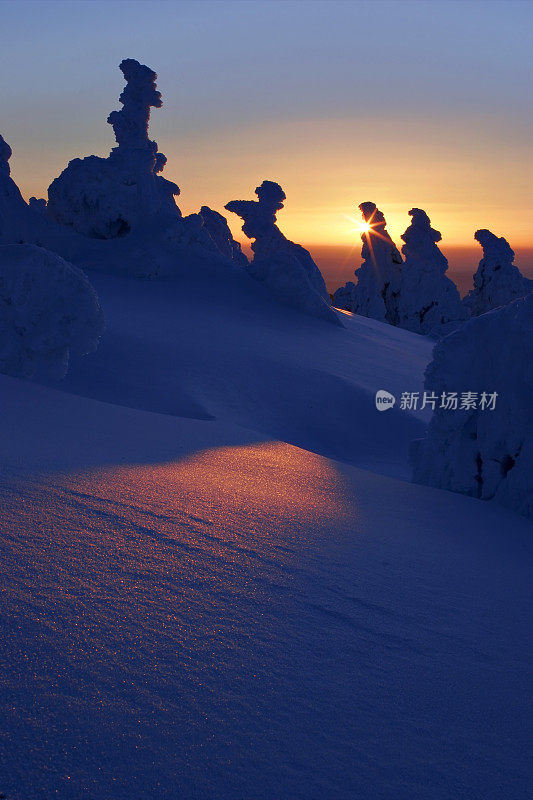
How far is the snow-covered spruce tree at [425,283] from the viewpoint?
117 feet

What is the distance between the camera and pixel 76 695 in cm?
155

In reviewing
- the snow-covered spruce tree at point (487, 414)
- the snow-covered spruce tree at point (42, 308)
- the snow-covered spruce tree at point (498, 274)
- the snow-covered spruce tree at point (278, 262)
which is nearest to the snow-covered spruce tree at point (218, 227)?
the snow-covered spruce tree at point (278, 262)

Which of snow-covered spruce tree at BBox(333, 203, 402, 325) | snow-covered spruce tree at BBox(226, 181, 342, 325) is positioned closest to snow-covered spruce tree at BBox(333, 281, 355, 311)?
snow-covered spruce tree at BBox(333, 203, 402, 325)

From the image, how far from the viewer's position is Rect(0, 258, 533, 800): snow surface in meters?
A: 1.45

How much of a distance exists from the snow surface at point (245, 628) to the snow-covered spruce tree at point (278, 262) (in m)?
11.4

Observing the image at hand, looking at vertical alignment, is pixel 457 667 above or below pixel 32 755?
above

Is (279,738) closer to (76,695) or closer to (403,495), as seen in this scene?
(76,695)

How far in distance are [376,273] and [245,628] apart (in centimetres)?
3781

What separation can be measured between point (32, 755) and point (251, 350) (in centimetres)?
982

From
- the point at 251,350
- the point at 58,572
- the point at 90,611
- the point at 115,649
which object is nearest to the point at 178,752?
the point at 115,649

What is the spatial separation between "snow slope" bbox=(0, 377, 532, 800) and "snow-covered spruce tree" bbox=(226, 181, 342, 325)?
1255cm

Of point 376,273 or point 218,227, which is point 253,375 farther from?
point 376,273

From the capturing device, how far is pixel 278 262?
53.2ft

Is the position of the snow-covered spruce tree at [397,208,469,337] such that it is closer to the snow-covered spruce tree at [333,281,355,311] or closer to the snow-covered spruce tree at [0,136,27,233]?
the snow-covered spruce tree at [333,281,355,311]
